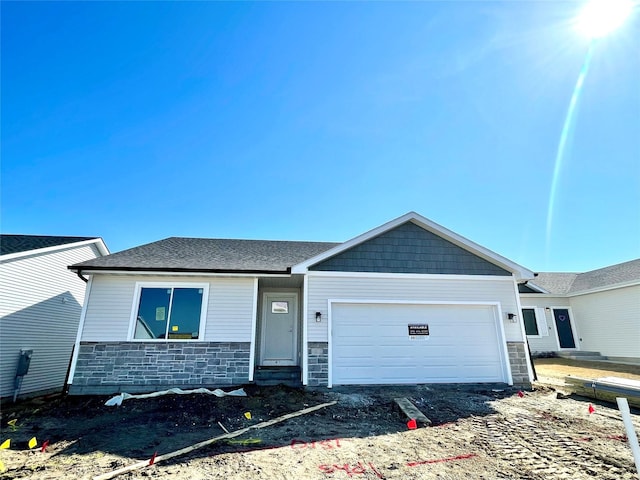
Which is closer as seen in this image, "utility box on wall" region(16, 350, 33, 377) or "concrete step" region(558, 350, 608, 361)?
"utility box on wall" region(16, 350, 33, 377)

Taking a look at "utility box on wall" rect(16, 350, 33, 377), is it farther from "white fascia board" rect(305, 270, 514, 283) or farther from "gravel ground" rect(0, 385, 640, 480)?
"white fascia board" rect(305, 270, 514, 283)

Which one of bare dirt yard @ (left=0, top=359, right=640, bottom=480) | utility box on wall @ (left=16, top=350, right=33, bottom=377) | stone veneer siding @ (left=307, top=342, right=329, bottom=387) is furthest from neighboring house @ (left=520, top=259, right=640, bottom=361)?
utility box on wall @ (left=16, top=350, right=33, bottom=377)

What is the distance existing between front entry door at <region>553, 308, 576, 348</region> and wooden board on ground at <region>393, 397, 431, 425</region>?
1395 cm

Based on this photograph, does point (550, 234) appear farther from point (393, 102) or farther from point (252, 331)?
point (252, 331)

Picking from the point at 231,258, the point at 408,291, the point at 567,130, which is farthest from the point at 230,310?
the point at 567,130

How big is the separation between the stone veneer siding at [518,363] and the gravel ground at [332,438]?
1.13 metres

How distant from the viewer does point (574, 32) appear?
7.49 metres

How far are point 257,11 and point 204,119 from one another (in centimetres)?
347

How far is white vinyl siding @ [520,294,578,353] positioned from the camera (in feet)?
49.2

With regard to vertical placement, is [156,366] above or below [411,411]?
above

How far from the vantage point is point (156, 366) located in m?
7.46

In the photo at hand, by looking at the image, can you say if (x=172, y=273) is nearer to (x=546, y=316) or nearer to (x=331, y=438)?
(x=331, y=438)

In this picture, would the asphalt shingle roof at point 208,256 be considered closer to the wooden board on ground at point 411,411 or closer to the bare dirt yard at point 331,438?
the bare dirt yard at point 331,438

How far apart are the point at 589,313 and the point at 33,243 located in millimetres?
24297
